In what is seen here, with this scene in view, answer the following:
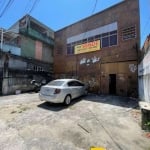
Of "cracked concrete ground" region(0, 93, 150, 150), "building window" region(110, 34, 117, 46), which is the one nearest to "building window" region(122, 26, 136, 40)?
"building window" region(110, 34, 117, 46)

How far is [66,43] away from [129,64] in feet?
28.3

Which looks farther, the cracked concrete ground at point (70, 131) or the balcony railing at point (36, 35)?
the balcony railing at point (36, 35)

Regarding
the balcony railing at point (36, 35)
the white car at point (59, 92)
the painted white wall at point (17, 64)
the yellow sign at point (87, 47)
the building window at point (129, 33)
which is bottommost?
the white car at point (59, 92)

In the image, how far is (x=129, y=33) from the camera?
12203 millimetres

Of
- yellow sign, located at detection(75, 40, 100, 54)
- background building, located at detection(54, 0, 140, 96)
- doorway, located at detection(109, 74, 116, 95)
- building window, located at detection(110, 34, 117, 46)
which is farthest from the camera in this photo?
yellow sign, located at detection(75, 40, 100, 54)

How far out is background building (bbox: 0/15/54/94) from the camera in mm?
13617

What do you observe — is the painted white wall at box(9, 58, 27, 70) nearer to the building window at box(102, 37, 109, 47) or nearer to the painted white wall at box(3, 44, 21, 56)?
the painted white wall at box(3, 44, 21, 56)

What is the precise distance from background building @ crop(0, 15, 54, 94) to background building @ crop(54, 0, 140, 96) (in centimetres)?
364

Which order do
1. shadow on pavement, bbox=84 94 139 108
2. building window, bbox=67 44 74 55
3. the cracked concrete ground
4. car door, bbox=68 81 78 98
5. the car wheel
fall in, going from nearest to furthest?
the cracked concrete ground
the car wheel
shadow on pavement, bbox=84 94 139 108
car door, bbox=68 81 78 98
building window, bbox=67 44 74 55

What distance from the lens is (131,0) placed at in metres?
12.2

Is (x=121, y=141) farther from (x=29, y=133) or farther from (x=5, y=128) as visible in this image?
(x=5, y=128)

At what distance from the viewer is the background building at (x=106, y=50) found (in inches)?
472

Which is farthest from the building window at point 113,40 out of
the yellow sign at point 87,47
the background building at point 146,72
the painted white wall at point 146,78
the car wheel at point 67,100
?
the car wheel at point 67,100

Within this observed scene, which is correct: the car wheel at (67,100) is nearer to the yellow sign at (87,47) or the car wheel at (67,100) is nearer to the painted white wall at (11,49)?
the yellow sign at (87,47)
